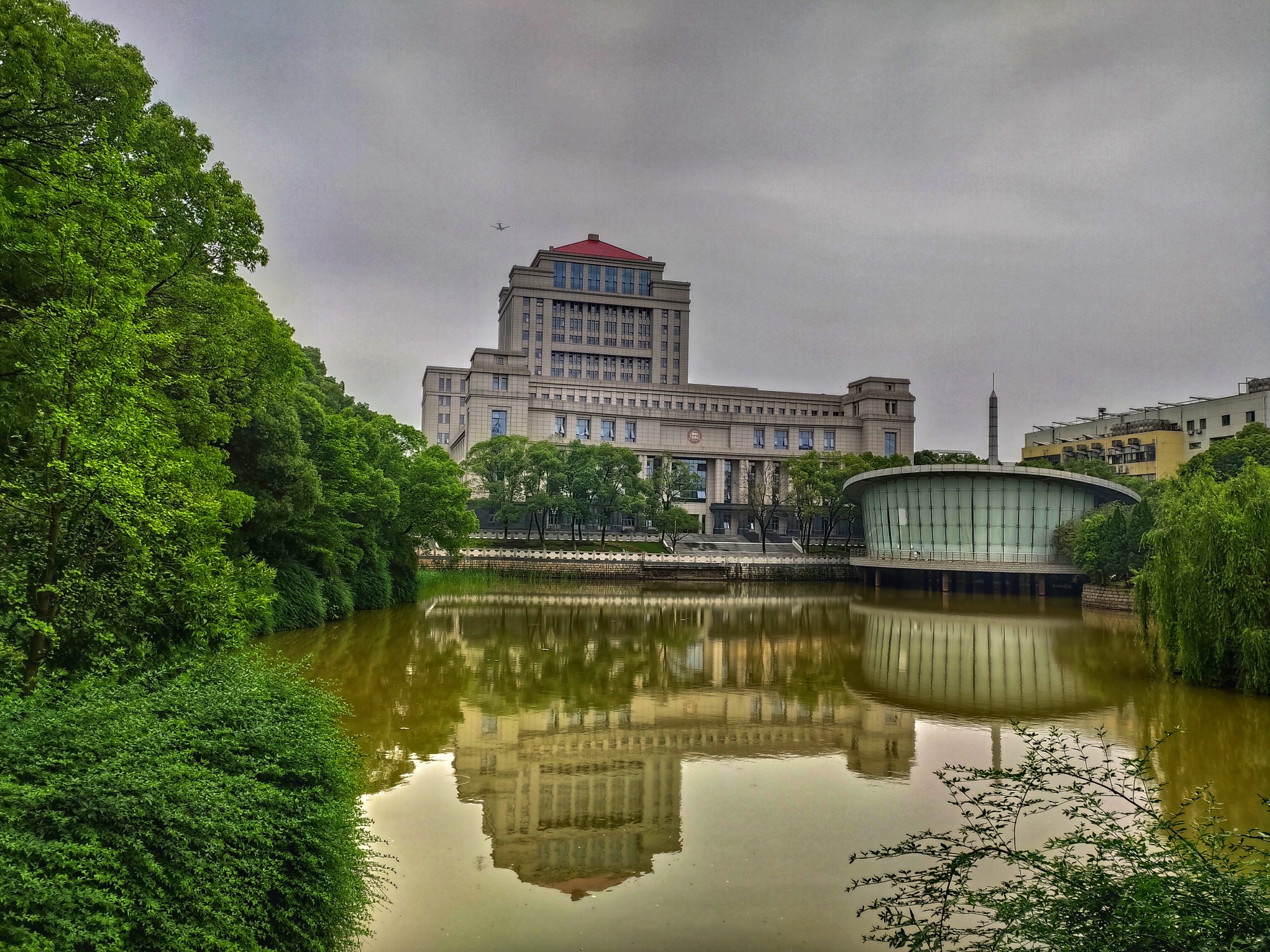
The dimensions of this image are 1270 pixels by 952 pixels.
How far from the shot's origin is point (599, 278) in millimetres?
103000

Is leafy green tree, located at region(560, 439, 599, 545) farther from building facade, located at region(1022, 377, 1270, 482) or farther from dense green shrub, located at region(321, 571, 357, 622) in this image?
building facade, located at region(1022, 377, 1270, 482)

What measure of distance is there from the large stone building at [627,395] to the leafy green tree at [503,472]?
16.5 metres

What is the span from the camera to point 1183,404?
77938 millimetres

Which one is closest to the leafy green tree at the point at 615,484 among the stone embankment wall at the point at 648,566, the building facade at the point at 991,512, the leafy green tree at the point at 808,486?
the stone embankment wall at the point at 648,566

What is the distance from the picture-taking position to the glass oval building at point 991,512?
52562 millimetres

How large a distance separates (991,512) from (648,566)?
893 inches

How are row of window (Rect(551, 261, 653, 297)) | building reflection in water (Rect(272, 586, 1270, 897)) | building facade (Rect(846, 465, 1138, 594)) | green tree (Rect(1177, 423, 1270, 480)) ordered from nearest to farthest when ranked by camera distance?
building reflection in water (Rect(272, 586, 1270, 897))
building facade (Rect(846, 465, 1138, 594))
green tree (Rect(1177, 423, 1270, 480))
row of window (Rect(551, 261, 653, 297))

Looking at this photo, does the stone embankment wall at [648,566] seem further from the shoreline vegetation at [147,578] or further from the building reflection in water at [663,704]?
the shoreline vegetation at [147,578]

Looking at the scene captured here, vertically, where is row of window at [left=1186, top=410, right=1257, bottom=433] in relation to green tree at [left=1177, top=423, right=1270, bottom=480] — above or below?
above

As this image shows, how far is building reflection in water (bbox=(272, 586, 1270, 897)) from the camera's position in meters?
10.8

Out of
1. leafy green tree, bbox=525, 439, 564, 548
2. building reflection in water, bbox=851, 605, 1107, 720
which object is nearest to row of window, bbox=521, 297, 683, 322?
leafy green tree, bbox=525, 439, 564, 548

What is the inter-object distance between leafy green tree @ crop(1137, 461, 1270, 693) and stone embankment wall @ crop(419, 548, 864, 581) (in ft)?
133

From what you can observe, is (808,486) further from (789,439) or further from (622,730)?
(622,730)

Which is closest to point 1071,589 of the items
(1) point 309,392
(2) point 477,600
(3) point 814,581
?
(3) point 814,581
